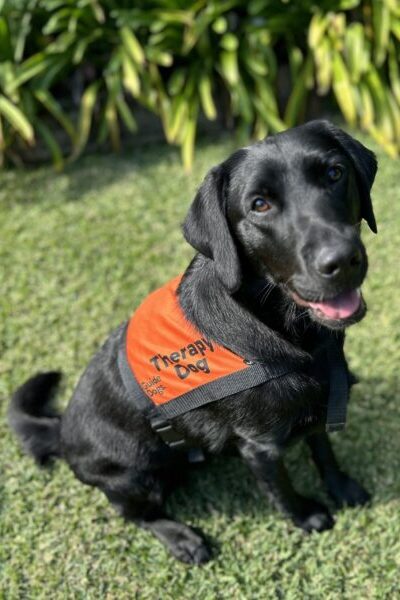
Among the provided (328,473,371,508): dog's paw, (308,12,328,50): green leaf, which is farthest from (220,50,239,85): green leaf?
(328,473,371,508): dog's paw

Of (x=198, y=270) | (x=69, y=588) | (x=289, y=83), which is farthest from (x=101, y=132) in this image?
(x=69, y=588)

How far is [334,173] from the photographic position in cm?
220

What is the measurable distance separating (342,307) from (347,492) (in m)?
1.36

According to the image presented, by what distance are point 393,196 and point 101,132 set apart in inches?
107

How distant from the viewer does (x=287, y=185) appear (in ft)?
7.06

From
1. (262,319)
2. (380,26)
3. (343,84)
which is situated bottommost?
(343,84)

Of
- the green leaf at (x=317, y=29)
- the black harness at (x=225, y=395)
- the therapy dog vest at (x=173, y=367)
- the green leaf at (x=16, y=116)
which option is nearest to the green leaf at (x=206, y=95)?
the green leaf at (x=317, y=29)

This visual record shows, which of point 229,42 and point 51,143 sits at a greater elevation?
point 229,42

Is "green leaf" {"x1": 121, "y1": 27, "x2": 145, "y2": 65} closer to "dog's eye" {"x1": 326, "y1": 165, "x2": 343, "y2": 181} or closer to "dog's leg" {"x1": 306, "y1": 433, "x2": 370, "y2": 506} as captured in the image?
"dog's eye" {"x1": 326, "y1": 165, "x2": 343, "y2": 181}

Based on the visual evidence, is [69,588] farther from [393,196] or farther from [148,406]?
[393,196]

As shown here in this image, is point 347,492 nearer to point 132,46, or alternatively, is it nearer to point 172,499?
point 172,499

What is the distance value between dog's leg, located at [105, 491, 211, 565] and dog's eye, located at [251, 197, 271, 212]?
61.6 inches

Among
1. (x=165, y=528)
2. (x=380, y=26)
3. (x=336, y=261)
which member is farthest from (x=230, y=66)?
(x=165, y=528)

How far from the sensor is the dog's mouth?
212 centimetres
